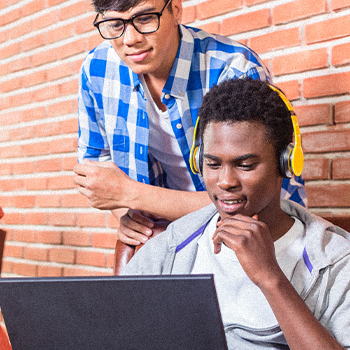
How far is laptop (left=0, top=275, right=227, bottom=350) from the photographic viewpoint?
0.56m

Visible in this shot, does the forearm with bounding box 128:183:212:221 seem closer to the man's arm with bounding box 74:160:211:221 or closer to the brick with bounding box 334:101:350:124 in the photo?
the man's arm with bounding box 74:160:211:221

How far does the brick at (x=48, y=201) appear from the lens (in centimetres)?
241

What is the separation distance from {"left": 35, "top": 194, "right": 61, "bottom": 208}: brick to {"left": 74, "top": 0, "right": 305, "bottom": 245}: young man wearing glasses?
911 mm

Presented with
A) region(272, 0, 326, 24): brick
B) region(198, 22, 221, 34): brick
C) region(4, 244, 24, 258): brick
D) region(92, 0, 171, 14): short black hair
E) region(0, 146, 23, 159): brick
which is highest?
region(198, 22, 221, 34): brick

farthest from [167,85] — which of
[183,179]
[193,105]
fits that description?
[183,179]

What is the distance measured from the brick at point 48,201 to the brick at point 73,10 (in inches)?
36.7

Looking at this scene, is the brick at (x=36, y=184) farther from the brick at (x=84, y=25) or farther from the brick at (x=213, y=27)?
the brick at (x=213, y=27)

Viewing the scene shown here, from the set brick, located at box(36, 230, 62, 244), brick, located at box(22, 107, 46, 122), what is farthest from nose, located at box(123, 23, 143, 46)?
brick, located at box(36, 230, 62, 244)

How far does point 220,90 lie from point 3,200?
2.03m

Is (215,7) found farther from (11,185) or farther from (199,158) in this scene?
(11,185)

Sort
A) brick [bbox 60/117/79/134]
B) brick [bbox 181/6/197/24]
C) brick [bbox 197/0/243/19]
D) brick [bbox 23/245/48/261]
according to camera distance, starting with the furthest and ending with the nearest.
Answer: brick [bbox 23/245/48/261]
brick [bbox 60/117/79/134]
brick [bbox 181/6/197/24]
brick [bbox 197/0/243/19]

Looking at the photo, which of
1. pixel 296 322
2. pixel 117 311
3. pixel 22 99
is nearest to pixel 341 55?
pixel 296 322

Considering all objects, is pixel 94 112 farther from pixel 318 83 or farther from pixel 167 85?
pixel 318 83

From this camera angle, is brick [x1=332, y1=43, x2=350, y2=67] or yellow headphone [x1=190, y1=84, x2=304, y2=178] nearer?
yellow headphone [x1=190, y1=84, x2=304, y2=178]
